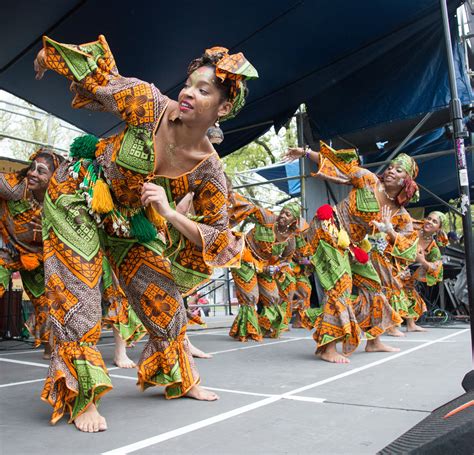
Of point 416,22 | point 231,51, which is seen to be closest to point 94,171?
point 231,51

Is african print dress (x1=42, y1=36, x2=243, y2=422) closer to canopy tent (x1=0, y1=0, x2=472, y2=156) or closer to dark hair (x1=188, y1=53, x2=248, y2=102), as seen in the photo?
dark hair (x1=188, y1=53, x2=248, y2=102)

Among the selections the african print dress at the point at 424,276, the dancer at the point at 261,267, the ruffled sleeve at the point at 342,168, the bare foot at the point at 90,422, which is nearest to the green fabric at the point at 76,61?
the bare foot at the point at 90,422

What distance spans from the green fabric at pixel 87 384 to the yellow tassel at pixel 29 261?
Result: 2.38 m

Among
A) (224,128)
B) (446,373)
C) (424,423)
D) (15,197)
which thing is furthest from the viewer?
(224,128)

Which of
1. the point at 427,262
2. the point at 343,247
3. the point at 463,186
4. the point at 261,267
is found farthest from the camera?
the point at 427,262

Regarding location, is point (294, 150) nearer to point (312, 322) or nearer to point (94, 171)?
point (312, 322)

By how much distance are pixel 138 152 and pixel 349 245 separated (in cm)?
243

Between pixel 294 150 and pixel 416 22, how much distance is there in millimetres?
3518

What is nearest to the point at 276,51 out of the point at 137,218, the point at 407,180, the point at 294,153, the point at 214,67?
the point at 294,153

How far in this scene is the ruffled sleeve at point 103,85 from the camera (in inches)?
87.3

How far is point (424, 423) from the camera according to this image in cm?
165

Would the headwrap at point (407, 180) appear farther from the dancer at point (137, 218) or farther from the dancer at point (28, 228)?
the dancer at point (28, 228)

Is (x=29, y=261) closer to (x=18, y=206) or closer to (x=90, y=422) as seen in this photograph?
(x=18, y=206)

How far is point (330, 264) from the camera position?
3979mm
